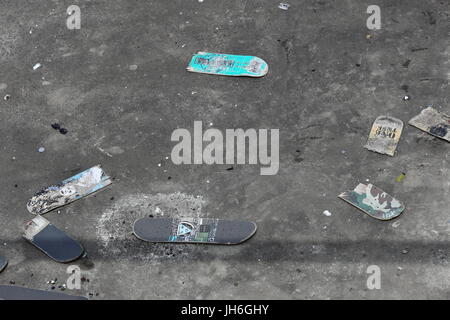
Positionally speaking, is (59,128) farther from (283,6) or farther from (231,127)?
(283,6)

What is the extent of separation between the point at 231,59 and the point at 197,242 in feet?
9.22

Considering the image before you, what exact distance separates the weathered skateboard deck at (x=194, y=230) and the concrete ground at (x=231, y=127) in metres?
0.11

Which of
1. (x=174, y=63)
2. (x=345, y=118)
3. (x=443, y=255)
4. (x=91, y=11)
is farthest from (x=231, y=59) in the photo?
(x=443, y=255)

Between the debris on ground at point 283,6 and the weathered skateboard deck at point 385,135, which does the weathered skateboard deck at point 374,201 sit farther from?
the debris on ground at point 283,6

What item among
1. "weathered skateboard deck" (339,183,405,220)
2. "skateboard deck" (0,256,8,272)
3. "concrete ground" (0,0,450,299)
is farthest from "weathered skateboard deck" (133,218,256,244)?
"skateboard deck" (0,256,8,272)

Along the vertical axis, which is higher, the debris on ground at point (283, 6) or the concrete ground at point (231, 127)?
the debris on ground at point (283, 6)

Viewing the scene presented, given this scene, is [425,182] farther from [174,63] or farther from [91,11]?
[91,11]

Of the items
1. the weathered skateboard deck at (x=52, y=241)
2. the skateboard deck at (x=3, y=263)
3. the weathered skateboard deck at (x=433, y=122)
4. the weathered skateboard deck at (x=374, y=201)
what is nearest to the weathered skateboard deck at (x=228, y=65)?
the weathered skateboard deck at (x=433, y=122)

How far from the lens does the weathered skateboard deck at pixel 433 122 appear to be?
22.3 ft

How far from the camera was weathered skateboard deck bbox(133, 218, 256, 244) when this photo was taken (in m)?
6.11

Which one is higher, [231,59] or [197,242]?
[231,59]

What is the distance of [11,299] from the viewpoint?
582 centimetres

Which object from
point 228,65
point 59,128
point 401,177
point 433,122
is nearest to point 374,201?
point 401,177

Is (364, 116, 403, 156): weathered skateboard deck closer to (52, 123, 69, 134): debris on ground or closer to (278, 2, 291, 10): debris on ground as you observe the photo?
(278, 2, 291, 10): debris on ground
